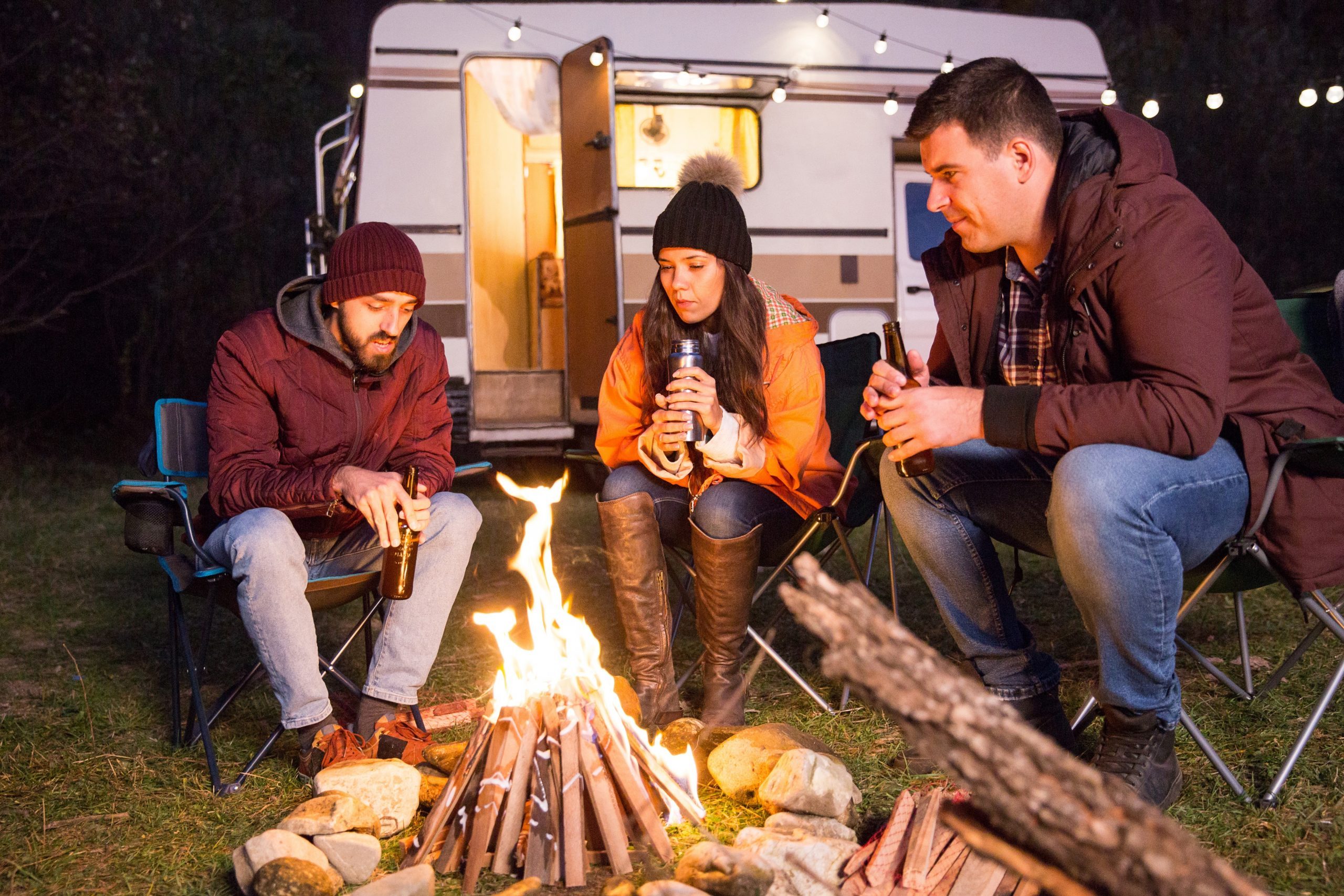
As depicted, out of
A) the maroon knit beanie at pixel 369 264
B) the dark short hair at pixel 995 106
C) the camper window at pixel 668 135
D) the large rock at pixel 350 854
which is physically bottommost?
the large rock at pixel 350 854

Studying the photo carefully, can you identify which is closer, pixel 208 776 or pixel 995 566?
pixel 995 566

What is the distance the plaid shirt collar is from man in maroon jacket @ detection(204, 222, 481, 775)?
51.0 inches

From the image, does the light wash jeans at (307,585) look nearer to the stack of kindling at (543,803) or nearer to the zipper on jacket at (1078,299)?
the stack of kindling at (543,803)

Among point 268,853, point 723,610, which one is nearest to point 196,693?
point 268,853

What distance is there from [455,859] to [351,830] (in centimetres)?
21

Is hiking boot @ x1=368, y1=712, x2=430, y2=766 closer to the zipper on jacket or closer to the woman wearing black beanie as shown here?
the woman wearing black beanie

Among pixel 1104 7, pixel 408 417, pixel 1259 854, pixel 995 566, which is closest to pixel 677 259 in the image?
pixel 408 417

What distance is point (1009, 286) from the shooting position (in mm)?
2375

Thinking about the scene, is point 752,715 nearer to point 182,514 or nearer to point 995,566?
point 995,566

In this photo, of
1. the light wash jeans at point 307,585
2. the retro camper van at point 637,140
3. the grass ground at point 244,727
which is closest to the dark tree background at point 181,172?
the retro camper van at point 637,140

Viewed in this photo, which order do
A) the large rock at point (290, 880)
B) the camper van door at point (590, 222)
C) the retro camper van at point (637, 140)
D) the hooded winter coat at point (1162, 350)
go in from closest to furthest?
the large rock at point (290, 880), the hooded winter coat at point (1162, 350), the camper van door at point (590, 222), the retro camper van at point (637, 140)

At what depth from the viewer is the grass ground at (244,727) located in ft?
6.75

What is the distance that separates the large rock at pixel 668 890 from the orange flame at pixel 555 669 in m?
0.34

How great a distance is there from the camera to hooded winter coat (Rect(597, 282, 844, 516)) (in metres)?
2.71
